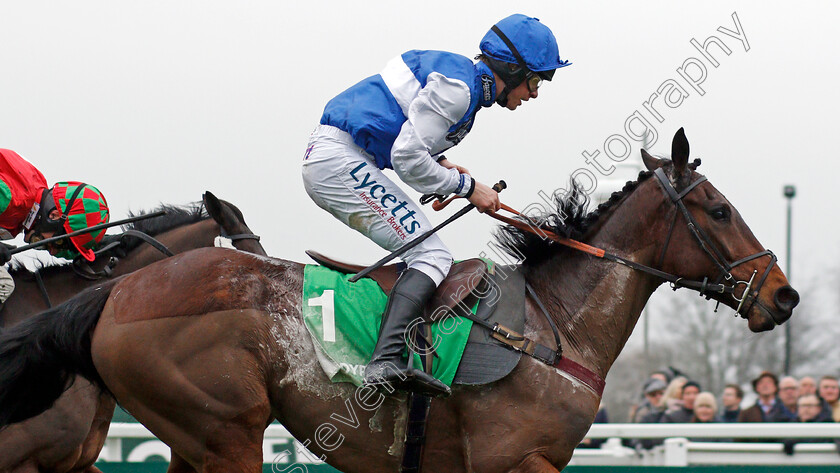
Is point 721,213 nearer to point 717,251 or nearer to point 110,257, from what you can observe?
point 717,251

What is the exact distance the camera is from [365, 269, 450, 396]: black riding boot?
379cm

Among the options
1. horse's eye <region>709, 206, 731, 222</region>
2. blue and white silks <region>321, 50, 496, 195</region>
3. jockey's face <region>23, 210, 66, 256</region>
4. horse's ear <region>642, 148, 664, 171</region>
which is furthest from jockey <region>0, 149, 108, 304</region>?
horse's eye <region>709, 206, 731, 222</region>

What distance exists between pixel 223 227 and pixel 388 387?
84.9 inches

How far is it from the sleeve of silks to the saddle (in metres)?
0.45

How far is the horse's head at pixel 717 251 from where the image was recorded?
4.10 metres

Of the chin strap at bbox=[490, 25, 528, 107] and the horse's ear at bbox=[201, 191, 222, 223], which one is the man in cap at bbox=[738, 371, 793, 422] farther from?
the horse's ear at bbox=[201, 191, 222, 223]

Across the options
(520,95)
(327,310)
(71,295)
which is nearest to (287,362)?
(327,310)

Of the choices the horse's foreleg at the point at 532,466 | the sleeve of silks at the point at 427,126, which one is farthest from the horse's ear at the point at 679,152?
the horse's foreleg at the point at 532,466

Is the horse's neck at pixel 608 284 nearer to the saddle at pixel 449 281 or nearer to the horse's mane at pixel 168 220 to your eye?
the saddle at pixel 449 281

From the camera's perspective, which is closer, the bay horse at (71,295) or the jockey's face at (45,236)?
the bay horse at (71,295)

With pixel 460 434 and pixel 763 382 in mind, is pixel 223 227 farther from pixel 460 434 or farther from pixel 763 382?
pixel 763 382

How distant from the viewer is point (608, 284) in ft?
13.9

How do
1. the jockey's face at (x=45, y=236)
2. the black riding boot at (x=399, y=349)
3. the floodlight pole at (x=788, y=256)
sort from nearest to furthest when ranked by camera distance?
1. the black riding boot at (x=399, y=349)
2. the jockey's face at (x=45, y=236)
3. the floodlight pole at (x=788, y=256)

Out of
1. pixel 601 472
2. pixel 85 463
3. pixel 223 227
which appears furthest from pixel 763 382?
pixel 85 463
